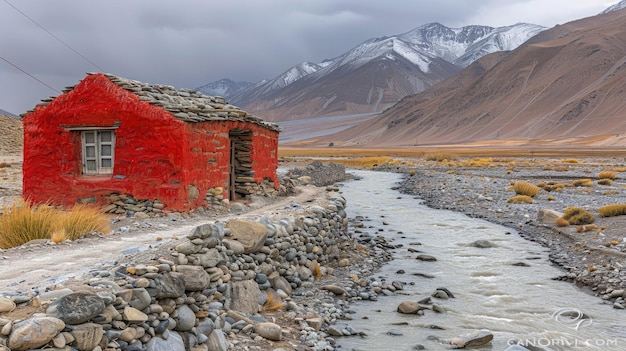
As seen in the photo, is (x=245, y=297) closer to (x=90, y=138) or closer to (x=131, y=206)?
(x=131, y=206)

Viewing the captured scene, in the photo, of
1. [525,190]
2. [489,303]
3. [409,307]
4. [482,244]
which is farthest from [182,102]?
[525,190]

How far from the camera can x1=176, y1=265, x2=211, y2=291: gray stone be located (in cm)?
601

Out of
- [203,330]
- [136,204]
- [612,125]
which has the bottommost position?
[203,330]

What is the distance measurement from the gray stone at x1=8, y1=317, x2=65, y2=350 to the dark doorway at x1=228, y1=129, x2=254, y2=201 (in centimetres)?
1091

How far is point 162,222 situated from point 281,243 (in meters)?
3.09

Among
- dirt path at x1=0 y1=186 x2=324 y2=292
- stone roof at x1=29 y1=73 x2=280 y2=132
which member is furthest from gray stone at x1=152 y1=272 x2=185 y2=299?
stone roof at x1=29 y1=73 x2=280 y2=132

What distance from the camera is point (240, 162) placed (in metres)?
15.3

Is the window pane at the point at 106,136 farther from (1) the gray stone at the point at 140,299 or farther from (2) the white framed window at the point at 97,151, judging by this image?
(1) the gray stone at the point at 140,299

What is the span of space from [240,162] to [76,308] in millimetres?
11114

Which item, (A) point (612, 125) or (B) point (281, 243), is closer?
(B) point (281, 243)

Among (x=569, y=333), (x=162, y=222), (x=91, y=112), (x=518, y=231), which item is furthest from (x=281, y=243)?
(x=518, y=231)

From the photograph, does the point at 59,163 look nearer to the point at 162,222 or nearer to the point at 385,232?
the point at 162,222

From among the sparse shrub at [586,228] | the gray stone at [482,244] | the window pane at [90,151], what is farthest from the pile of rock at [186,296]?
the sparse shrub at [586,228]

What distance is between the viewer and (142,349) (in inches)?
190
